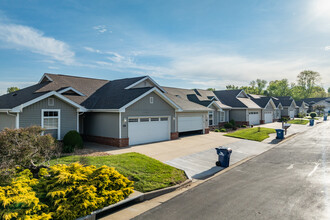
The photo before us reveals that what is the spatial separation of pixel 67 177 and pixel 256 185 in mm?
6956

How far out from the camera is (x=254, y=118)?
122 ft

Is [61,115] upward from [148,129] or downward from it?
upward

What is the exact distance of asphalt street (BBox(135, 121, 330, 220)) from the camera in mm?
6410

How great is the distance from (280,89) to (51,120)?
111m

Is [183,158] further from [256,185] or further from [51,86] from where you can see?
[51,86]

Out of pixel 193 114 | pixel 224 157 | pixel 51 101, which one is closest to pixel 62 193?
pixel 224 157

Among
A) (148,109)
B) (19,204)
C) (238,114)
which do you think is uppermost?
(148,109)

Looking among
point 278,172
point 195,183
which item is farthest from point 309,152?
point 195,183

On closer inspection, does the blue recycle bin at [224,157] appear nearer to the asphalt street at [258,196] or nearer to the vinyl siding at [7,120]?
the asphalt street at [258,196]

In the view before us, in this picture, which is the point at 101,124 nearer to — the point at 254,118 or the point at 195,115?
the point at 195,115

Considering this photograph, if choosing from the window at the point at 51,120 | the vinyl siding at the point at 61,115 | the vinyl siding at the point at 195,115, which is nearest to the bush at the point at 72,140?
the vinyl siding at the point at 61,115

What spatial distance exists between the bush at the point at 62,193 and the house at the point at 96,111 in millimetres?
7962

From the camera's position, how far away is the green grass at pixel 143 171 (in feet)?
28.1

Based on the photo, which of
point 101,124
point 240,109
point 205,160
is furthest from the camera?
point 240,109
